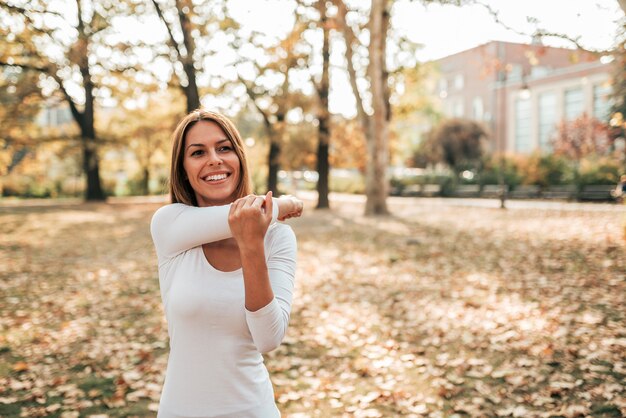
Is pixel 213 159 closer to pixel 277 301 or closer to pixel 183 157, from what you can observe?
pixel 183 157

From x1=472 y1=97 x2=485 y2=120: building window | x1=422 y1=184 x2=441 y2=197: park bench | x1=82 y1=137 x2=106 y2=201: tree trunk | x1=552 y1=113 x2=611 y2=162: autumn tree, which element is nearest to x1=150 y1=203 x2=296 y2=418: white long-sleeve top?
x1=82 y1=137 x2=106 y2=201: tree trunk

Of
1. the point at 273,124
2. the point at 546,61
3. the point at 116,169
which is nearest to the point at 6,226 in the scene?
the point at 273,124

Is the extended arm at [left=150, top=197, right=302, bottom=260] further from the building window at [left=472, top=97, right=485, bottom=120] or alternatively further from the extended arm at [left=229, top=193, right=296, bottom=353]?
the building window at [left=472, top=97, right=485, bottom=120]

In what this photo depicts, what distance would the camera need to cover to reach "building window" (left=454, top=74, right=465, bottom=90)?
73.3 meters

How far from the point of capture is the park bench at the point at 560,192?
27.5 meters

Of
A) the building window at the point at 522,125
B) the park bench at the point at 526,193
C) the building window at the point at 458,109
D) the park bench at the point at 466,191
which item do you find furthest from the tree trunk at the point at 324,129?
the building window at the point at 458,109

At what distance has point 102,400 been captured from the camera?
491 cm

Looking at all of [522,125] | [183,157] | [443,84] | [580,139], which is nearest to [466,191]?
[580,139]

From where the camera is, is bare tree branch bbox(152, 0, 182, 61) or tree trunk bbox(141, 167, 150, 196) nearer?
bare tree branch bbox(152, 0, 182, 61)

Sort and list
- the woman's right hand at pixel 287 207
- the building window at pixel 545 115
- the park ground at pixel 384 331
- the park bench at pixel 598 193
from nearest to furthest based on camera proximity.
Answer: the woman's right hand at pixel 287 207 < the park ground at pixel 384 331 < the park bench at pixel 598 193 < the building window at pixel 545 115

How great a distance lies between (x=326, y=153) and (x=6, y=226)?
1336cm

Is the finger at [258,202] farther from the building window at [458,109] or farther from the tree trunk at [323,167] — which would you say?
the building window at [458,109]

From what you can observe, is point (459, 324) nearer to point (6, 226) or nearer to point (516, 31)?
point (516, 31)

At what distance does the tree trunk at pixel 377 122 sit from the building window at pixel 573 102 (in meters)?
42.1
